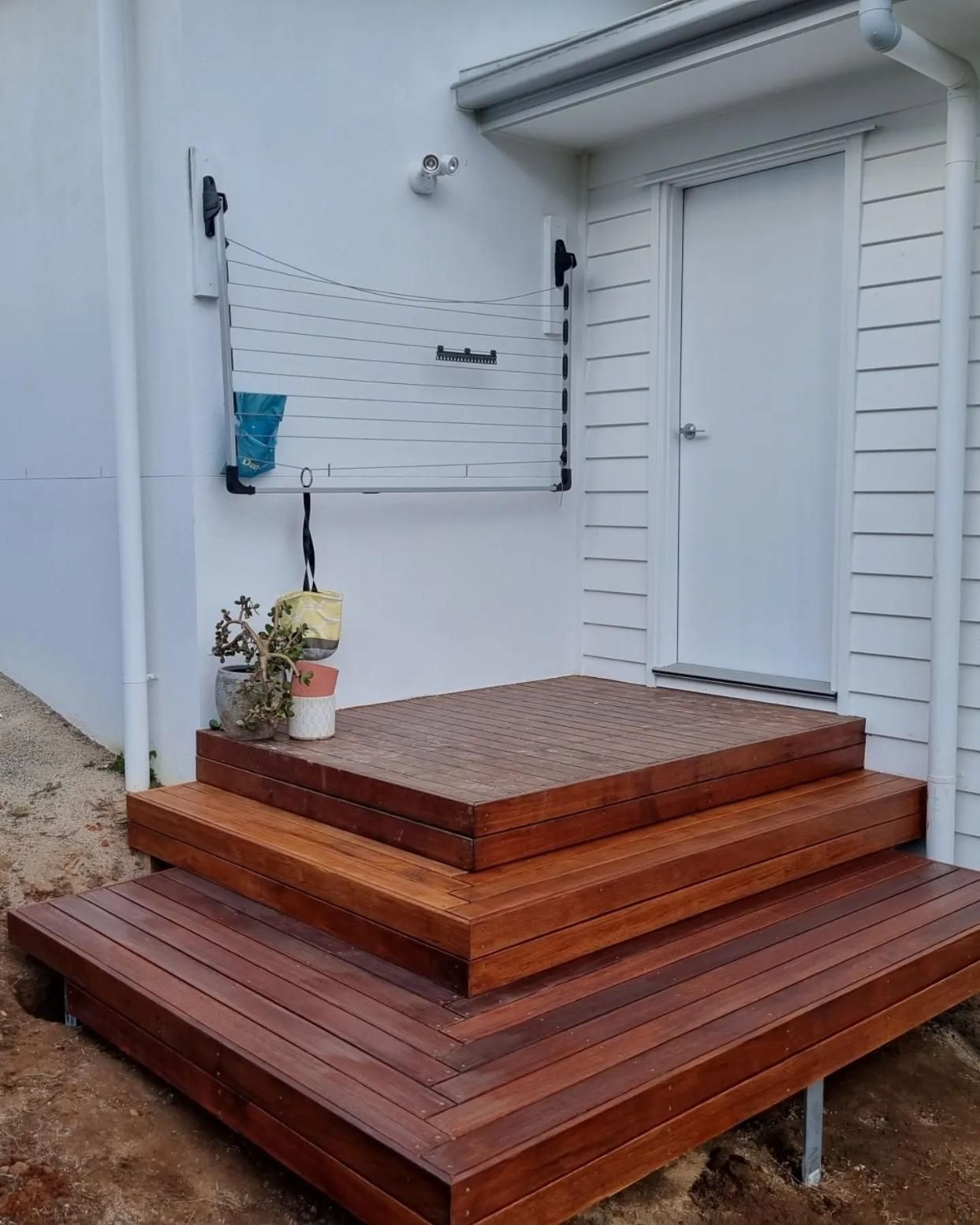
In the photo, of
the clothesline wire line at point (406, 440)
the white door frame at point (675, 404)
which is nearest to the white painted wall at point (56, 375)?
the clothesline wire line at point (406, 440)

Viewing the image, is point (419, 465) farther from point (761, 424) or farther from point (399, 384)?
point (761, 424)

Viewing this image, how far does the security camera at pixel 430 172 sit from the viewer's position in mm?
4121

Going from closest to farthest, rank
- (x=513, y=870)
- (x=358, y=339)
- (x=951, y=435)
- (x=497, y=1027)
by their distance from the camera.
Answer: (x=497, y=1027) → (x=513, y=870) → (x=951, y=435) → (x=358, y=339)

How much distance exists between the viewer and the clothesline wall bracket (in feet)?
12.3

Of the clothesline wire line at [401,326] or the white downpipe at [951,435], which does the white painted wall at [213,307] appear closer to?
the clothesline wire line at [401,326]

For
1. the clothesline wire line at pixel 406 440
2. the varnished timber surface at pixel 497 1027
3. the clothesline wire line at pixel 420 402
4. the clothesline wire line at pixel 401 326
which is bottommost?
the varnished timber surface at pixel 497 1027

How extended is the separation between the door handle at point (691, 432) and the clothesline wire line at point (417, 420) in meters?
0.53

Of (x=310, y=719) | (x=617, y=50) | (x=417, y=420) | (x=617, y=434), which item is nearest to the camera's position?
(x=310, y=719)

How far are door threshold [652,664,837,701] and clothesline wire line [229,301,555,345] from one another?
1.46 meters

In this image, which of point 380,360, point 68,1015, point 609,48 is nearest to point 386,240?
point 380,360

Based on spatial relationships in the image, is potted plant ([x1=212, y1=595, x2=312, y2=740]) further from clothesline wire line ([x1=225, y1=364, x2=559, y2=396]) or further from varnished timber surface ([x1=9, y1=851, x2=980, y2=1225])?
clothesline wire line ([x1=225, y1=364, x2=559, y2=396])

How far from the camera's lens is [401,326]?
4.22 metres

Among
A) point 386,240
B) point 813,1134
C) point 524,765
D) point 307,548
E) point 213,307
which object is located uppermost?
point 386,240

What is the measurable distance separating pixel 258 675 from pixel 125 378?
107 centimetres
